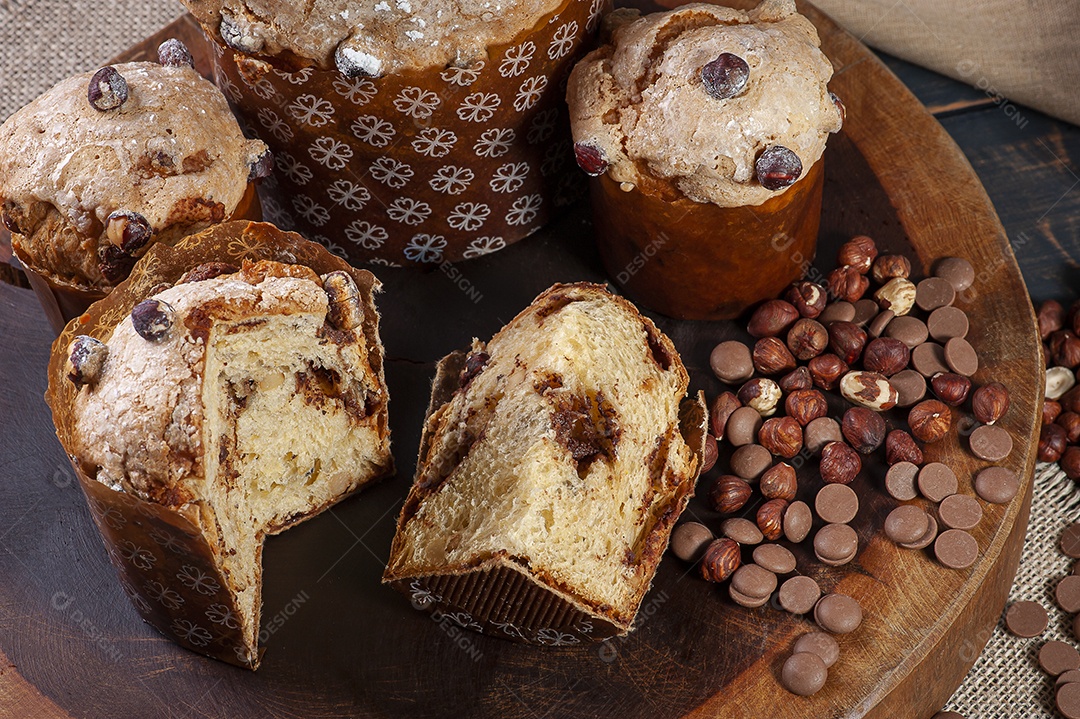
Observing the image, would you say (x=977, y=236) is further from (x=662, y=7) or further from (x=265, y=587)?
(x=265, y=587)

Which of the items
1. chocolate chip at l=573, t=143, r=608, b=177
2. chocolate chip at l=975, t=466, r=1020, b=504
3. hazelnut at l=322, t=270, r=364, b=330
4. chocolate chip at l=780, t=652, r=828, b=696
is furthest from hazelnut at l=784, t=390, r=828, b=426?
hazelnut at l=322, t=270, r=364, b=330

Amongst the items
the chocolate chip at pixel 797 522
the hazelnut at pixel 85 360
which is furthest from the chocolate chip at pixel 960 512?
the hazelnut at pixel 85 360

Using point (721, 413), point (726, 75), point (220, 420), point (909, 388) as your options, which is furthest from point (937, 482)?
point (220, 420)

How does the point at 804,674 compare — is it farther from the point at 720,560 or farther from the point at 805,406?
the point at 805,406

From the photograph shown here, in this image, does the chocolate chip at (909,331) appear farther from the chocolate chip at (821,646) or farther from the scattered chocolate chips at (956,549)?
the chocolate chip at (821,646)

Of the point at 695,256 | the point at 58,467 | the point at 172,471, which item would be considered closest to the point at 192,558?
the point at 172,471

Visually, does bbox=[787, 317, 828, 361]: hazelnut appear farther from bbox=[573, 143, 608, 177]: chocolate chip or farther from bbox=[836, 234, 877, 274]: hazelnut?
bbox=[573, 143, 608, 177]: chocolate chip
